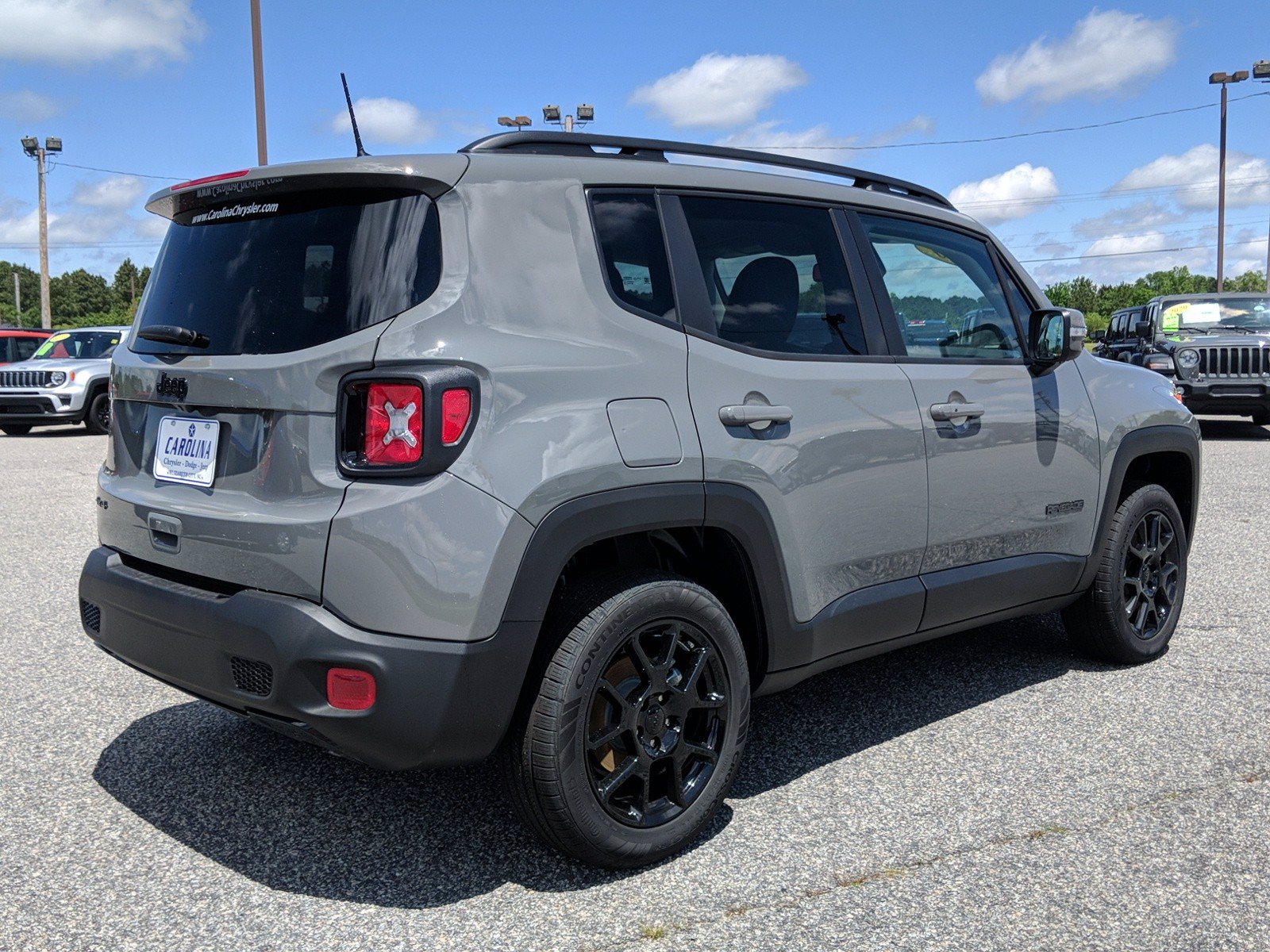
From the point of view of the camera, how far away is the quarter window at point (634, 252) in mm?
3061

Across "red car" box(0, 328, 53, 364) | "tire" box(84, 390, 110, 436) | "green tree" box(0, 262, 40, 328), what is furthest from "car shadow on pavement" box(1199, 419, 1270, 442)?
"green tree" box(0, 262, 40, 328)

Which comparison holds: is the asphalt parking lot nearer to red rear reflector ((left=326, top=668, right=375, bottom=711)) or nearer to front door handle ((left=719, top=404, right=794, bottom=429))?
red rear reflector ((left=326, top=668, right=375, bottom=711))

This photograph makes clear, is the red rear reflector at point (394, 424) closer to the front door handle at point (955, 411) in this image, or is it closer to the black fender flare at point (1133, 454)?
the front door handle at point (955, 411)

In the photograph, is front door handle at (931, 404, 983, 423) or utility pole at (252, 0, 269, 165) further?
utility pole at (252, 0, 269, 165)

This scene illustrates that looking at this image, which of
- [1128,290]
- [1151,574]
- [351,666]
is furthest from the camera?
[1128,290]

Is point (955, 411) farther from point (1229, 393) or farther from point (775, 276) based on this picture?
point (1229, 393)

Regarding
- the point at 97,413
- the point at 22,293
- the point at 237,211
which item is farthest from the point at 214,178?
the point at 22,293

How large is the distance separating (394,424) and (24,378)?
55.7 feet

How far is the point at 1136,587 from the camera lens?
4.80 m

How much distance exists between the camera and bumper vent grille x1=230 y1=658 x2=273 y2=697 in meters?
2.69

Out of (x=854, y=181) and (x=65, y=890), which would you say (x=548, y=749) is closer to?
(x=65, y=890)

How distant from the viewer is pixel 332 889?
115 inches

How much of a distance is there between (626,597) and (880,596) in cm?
108

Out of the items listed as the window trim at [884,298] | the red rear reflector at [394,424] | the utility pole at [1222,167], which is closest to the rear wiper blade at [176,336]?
the red rear reflector at [394,424]
